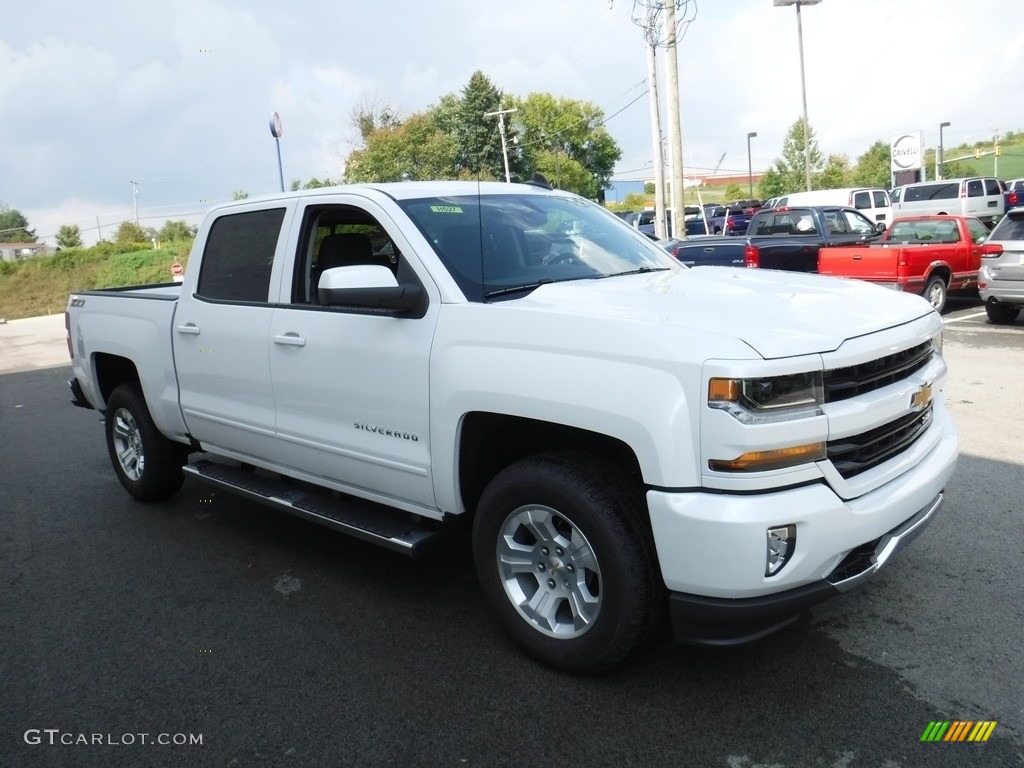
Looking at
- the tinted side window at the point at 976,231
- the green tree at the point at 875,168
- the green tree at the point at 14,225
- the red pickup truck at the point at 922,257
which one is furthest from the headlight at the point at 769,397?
the green tree at the point at 14,225

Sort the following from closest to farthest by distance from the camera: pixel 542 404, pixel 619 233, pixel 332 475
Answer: pixel 542 404, pixel 332 475, pixel 619 233

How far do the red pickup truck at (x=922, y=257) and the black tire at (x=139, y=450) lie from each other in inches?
382

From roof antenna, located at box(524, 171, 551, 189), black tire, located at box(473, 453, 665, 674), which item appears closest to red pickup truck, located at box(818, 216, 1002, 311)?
roof antenna, located at box(524, 171, 551, 189)

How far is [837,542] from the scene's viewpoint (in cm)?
279

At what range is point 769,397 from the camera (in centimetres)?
272

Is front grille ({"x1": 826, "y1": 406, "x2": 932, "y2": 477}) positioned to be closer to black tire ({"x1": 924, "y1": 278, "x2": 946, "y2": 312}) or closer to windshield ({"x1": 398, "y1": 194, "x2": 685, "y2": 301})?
windshield ({"x1": 398, "y1": 194, "x2": 685, "y2": 301})

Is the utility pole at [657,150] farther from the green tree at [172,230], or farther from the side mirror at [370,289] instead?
the green tree at [172,230]

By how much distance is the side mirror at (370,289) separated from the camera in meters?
3.47

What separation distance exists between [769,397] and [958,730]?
131 cm

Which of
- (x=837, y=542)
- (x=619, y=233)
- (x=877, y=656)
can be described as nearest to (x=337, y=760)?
(x=837, y=542)

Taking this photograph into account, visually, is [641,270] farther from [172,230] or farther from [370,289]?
[172,230]

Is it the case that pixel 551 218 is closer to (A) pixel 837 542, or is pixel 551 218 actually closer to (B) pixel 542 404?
(B) pixel 542 404

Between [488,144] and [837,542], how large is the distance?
55.7 m

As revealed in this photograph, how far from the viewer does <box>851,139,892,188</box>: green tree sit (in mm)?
74375
